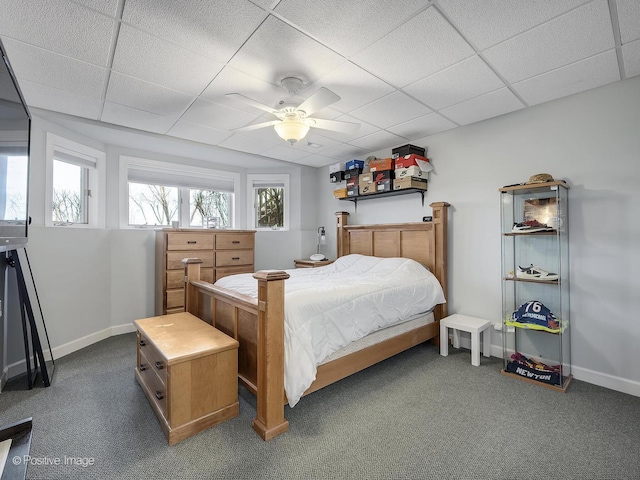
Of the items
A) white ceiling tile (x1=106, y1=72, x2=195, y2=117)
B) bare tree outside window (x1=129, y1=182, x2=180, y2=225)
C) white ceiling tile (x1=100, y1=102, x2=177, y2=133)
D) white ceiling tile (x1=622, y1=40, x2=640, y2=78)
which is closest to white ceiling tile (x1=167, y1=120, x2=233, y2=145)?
white ceiling tile (x1=100, y1=102, x2=177, y2=133)

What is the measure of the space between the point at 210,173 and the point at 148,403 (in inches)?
132

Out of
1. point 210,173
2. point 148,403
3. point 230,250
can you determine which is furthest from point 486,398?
point 210,173

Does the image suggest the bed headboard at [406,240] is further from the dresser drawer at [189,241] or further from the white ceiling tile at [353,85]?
the dresser drawer at [189,241]

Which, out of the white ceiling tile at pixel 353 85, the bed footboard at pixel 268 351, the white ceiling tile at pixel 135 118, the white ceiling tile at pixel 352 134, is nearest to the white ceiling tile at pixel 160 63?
the white ceiling tile at pixel 135 118

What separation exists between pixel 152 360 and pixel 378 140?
3362 mm

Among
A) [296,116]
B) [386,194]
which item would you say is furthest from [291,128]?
[386,194]

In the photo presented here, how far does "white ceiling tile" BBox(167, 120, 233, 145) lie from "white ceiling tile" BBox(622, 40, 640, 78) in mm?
3506

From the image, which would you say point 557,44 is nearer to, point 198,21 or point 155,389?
point 198,21

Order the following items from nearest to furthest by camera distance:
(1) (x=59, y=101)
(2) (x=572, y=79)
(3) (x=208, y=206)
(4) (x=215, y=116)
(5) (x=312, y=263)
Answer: (2) (x=572, y=79), (1) (x=59, y=101), (4) (x=215, y=116), (5) (x=312, y=263), (3) (x=208, y=206)

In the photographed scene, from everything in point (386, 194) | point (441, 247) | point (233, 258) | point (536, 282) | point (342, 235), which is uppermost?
point (386, 194)

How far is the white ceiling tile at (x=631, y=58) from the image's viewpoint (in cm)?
205

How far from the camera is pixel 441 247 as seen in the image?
11.7ft

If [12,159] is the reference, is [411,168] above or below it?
above

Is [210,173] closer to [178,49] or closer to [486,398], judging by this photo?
[178,49]
